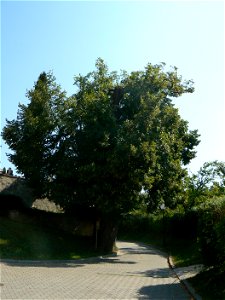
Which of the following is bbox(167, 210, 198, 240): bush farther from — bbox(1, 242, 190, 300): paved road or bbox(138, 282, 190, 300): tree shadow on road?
bbox(138, 282, 190, 300): tree shadow on road

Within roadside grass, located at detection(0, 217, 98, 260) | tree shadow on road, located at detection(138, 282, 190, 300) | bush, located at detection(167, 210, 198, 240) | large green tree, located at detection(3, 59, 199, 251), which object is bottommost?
tree shadow on road, located at detection(138, 282, 190, 300)

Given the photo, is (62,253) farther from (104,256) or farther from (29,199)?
(29,199)

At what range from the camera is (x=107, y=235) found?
96.6ft

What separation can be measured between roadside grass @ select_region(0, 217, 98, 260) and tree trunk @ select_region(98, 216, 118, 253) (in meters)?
0.85

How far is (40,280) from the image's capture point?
14.5 metres

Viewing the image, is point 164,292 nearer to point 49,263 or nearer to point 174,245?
point 49,263

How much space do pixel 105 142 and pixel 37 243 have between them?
270 inches

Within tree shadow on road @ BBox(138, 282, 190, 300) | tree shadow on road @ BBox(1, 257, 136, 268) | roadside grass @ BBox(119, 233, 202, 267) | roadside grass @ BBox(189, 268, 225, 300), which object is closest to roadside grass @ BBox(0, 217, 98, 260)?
tree shadow on road @ BBox(1, 257, 136, 268)

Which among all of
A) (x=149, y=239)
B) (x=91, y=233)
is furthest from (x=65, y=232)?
(x=149, y=239)

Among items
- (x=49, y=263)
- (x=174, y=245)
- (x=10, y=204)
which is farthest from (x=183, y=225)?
(x=49, y=263)

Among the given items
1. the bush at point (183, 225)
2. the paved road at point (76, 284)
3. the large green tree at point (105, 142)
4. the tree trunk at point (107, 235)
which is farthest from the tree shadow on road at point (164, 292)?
the bush at point (183, 225)

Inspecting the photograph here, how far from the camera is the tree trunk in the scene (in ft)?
95.8

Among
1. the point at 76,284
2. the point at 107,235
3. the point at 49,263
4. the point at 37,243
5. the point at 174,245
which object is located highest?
the point at 107,235

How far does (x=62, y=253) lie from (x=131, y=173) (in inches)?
235
